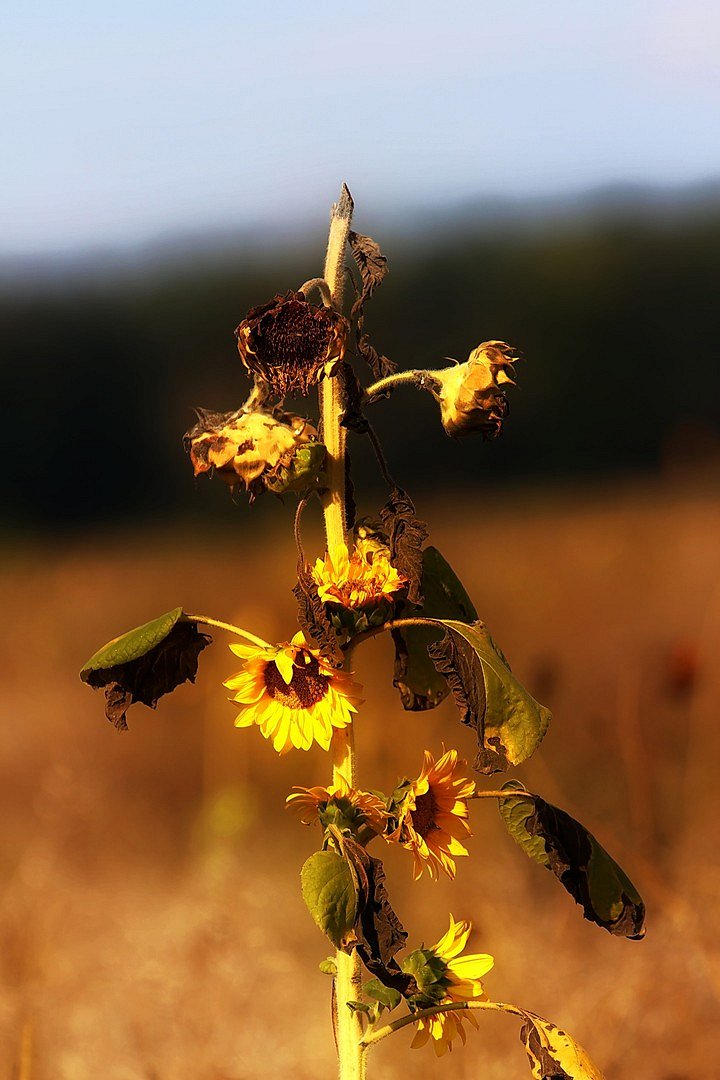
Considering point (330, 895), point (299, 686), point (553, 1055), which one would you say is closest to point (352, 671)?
point (299, 686)

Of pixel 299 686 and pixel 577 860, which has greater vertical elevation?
pixel 299 686

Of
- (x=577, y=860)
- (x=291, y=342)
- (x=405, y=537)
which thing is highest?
(x=291, y=342)

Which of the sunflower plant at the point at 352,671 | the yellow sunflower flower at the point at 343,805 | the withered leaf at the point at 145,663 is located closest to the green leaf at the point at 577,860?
the sunflower plant at the point at 352,671

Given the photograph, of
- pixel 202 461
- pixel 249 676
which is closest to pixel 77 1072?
pixel 249 676

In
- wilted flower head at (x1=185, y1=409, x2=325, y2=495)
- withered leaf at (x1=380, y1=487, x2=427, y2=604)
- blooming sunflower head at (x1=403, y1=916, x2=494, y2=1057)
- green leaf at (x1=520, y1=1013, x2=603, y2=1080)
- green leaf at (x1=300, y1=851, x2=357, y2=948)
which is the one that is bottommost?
green leaf at (x1=520, y1=1013, x2=603, y2=1080)

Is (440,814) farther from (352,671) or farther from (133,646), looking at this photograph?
(133,646)

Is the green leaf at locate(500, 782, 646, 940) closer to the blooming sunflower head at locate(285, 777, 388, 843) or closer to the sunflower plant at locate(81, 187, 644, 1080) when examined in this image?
the sunflower plant at locate(81, 187, 644, 1080)

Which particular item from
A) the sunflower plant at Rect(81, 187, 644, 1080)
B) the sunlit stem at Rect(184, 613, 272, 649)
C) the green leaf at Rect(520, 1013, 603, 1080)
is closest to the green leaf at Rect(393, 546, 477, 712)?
the sunflower plant at Rect(81, 187, 644, 1080)
